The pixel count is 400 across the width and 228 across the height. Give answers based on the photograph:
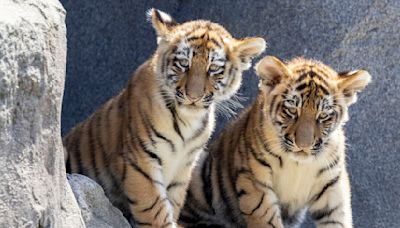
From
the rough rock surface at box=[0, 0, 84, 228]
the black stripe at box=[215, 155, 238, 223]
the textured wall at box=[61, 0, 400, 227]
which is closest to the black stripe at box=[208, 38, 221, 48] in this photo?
the black stripe at box=[215, 155, 238, 223]

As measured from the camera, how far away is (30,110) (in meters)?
3.52

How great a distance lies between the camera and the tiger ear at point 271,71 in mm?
5391

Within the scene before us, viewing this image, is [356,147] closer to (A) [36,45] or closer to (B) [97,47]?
(B) [97,47]

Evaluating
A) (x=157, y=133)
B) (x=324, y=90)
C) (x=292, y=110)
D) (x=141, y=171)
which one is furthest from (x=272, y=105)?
(x=141, y=171)

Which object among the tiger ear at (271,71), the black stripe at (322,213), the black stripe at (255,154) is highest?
the tiger ear at (271,71)

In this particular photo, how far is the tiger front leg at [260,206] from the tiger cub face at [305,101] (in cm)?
27

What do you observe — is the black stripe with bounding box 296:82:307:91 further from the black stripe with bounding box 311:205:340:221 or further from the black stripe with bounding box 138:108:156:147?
the black stripe with bounding box 138:108:156:147

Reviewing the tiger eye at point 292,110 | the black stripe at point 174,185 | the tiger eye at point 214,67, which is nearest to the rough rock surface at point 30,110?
the tiger eye at point 214,67

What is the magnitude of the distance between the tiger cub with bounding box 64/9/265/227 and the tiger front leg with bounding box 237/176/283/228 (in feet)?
1.14

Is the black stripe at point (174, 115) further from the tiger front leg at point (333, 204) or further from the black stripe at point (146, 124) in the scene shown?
the tiger front leg at point (333, 204)

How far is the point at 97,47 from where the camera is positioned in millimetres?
7051

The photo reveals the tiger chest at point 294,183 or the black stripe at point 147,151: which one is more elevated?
the tiger chest at point 294,183

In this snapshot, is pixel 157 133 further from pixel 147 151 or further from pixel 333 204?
pixel 333 204

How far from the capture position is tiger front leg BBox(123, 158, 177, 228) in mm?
5184
